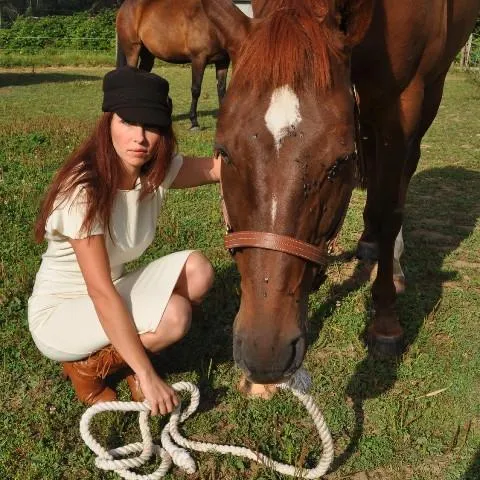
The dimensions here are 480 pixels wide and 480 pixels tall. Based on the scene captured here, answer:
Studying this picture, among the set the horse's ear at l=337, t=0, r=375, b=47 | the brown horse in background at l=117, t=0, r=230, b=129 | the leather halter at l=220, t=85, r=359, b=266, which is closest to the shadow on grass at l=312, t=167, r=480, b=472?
the leather halter at l=220, t=85, r=359, b=266

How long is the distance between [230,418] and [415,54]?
1.90 metres

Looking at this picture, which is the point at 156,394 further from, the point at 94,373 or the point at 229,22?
the point at 229,22

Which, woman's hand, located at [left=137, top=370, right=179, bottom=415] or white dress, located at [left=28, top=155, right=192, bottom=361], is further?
white dress, located at [left=28, top=155, right=192, bottom=361]

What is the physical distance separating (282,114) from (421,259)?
287cm

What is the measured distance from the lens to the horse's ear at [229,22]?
1800 millimetres

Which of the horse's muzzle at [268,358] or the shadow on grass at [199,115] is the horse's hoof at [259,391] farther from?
the shadow on grass at [199,115]

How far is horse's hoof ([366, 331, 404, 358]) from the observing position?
9.36ft

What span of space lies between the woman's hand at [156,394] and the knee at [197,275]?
0.57 meters

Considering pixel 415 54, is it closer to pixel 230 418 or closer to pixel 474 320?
pixel 474 320

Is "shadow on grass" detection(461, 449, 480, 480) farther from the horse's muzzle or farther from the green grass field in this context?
the horse's muzzle

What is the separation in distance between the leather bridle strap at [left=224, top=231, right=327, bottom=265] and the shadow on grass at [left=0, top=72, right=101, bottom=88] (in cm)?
1459

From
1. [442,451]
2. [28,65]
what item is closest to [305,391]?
[442,451]

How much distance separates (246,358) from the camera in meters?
1.55

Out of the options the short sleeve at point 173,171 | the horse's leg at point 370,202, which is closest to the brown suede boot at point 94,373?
the short sleeve at point 173,171
